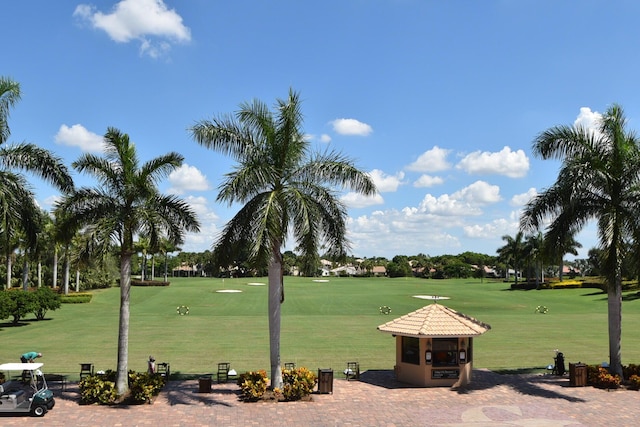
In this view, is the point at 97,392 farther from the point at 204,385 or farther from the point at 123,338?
the point at 204,385

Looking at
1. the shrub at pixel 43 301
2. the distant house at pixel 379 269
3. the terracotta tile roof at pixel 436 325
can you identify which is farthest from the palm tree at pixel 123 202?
the distant house at pixel 379 269

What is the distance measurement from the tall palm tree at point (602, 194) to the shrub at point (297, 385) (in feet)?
38.9

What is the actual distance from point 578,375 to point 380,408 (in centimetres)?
930

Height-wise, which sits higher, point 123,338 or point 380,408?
point 123,338

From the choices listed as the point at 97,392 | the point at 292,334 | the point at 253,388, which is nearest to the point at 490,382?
the point at 253,388

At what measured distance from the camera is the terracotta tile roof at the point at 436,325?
22359mm

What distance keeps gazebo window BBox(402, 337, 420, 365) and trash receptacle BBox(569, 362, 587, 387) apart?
6.48 metres

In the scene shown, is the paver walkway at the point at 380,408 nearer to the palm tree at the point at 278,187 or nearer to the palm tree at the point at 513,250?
the palm tree at the point at 278,187

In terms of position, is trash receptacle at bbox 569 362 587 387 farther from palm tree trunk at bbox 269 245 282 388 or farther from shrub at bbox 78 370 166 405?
shrub at bbox 78 370 166 405

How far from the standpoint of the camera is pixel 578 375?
22.5 meters

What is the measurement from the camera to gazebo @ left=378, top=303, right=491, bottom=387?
22.5 meters

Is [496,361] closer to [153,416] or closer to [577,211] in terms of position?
[577,211]

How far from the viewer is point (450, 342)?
75.4 ft

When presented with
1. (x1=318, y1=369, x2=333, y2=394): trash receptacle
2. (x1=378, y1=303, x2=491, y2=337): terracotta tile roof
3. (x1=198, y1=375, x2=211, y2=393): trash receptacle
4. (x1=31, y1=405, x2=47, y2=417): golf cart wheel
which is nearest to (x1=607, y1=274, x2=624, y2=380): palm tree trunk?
(x1=378, y1=303, x2=491, y2=337): terracotta tile roof
